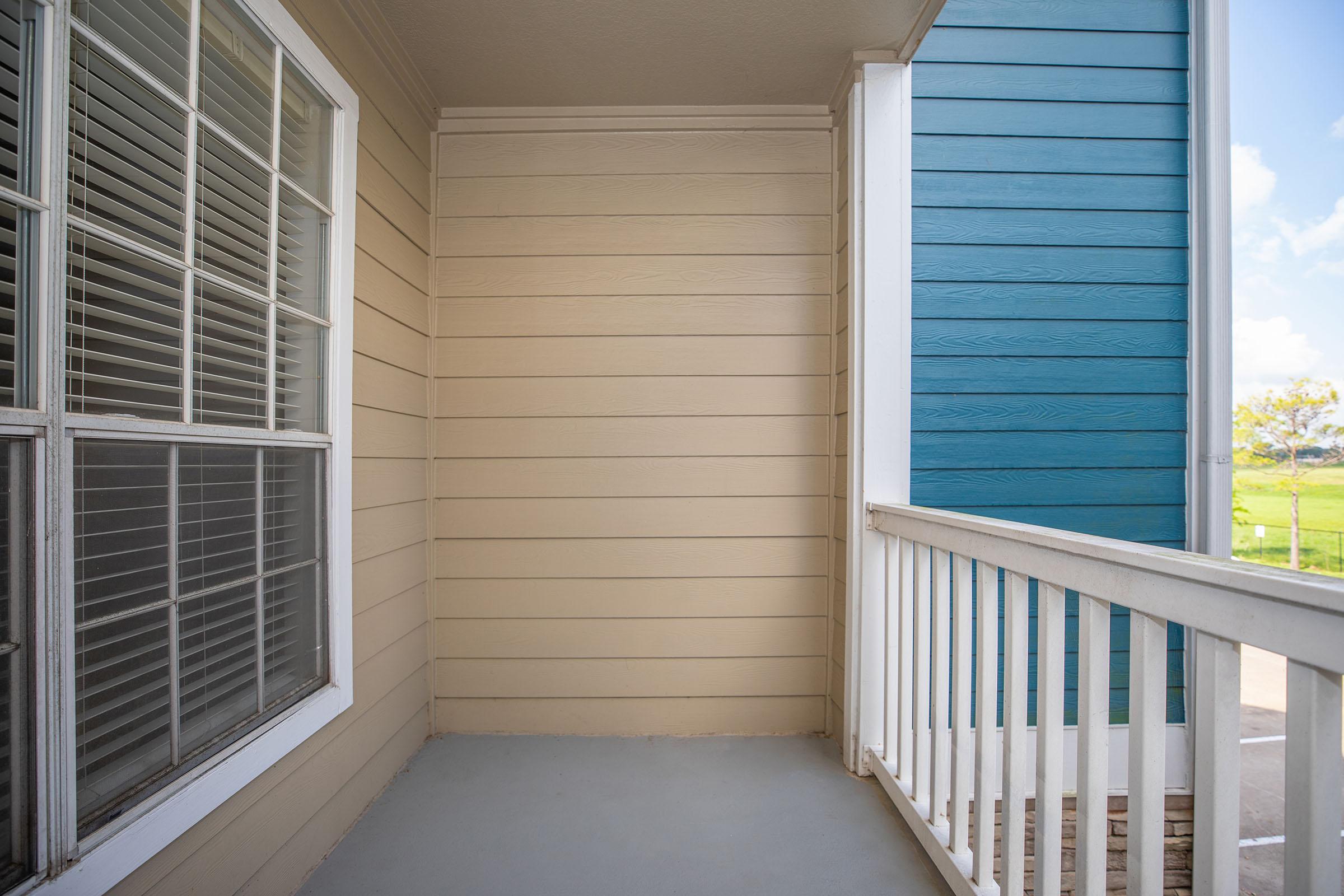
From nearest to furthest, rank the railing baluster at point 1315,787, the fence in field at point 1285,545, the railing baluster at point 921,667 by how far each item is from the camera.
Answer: the railing baluster at point 1315,787 → the railing baluster at point 921,667 → the fence in field at point 1285,545

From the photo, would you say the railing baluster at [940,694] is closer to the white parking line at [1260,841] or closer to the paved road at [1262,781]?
the paved road at [1262,781]

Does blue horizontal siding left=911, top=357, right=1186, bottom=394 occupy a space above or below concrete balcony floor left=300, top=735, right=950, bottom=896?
above

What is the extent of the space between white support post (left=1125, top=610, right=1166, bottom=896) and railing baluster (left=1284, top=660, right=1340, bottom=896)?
21 cm

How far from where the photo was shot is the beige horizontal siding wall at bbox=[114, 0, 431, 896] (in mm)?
1356

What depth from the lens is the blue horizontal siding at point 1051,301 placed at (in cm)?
235

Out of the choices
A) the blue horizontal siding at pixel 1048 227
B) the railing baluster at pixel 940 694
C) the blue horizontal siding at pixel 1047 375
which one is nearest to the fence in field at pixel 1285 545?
the blue horizontal siding at pixel 1047 375

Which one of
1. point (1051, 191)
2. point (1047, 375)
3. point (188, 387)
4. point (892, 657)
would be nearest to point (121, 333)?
point (188, 387)

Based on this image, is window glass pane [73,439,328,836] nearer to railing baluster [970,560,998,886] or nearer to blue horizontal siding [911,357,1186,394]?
railing baluster [970,560,998,886]

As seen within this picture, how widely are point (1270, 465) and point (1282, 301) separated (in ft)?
2.38

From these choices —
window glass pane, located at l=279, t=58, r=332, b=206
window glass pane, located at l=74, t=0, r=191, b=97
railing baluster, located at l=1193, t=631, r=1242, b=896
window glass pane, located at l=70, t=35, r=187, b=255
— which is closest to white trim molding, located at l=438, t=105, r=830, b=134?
window glass pane, located at l=279, t=58, r=332, b=206

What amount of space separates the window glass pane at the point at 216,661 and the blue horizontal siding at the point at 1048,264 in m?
2.36

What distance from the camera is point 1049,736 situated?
114cm

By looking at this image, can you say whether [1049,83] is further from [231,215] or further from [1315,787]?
[231,215]

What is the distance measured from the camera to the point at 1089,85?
2.36m
